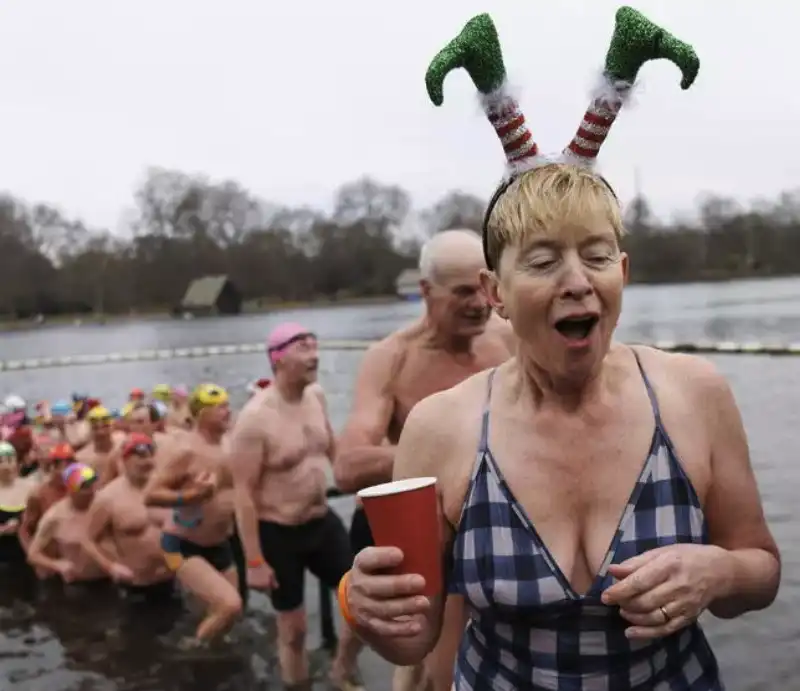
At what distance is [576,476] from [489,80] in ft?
2.50

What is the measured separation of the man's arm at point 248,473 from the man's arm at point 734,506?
11.3ft

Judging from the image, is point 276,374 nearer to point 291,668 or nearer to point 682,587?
point 291,668

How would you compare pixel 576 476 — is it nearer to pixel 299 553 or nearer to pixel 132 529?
pixel 299 553

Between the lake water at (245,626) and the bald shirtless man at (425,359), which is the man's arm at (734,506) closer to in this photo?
the bald shirtless man at (425,359)

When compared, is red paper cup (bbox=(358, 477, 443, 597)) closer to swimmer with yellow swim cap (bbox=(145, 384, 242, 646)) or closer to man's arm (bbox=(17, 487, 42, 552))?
swimmer with yellow swim cap (bbox=(145, 384, 242, 646))

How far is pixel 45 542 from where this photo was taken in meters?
7.41

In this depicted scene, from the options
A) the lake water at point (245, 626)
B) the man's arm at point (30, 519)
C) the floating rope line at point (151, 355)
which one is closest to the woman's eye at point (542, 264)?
the lake water at point (245, 626)

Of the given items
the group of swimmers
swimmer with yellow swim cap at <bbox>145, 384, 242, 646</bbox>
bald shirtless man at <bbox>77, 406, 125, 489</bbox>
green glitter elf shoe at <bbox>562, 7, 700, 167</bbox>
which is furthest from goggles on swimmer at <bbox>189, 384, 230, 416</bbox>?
green glitter elf shoe at <bbox>562, 7, 700, 167</bbox>

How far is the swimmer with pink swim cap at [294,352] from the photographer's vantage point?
500 cm

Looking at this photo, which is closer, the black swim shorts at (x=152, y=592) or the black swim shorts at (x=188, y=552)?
the black swim shorts at (x=188, y=552)

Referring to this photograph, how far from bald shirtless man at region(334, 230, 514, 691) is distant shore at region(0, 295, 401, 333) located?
66590 millimetres

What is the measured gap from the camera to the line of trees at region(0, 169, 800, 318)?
64.8m

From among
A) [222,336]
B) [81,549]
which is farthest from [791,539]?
[222,336]

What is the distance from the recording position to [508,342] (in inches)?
144
